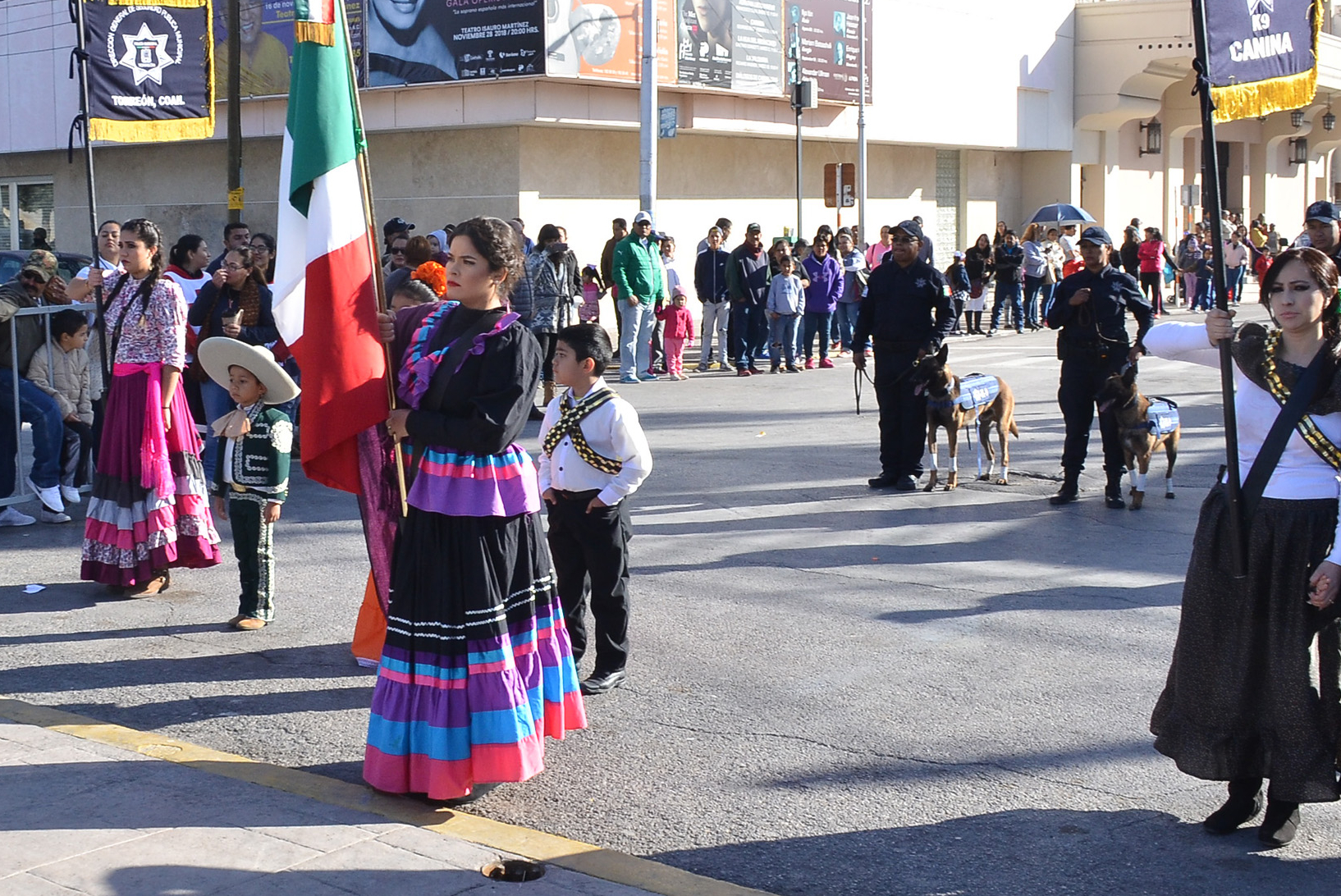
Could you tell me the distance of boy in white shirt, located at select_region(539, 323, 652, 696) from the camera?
613cm

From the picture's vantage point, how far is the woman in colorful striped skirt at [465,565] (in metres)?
4.95

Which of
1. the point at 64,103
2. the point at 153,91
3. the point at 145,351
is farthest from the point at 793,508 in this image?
the point at 64,103

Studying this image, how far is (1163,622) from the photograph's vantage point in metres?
7.42

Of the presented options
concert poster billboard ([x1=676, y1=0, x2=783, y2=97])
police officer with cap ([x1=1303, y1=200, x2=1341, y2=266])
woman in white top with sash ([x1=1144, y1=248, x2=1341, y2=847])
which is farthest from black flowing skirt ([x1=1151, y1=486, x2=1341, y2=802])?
concert poster billboard ([x1=676, y1=0, x2=783, y2=97])

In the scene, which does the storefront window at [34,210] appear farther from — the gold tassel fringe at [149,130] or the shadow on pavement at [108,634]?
the shadow on pavement at [108,634]

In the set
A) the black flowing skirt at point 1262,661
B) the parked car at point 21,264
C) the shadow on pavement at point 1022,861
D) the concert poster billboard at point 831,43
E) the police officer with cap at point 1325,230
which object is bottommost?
the shadow on pavement at point 1022,861

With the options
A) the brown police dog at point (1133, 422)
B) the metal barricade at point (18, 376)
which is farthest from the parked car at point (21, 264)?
the brown police dog at point (1133, 422)

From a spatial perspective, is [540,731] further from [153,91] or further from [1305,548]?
[153,91]

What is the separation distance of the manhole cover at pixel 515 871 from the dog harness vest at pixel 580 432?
2037 millimetres

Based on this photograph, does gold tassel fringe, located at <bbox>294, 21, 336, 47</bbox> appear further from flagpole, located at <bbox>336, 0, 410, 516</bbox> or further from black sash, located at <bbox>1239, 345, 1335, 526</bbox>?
black sash, located at <bbox>1239, 345, 1335, 526</bbox>

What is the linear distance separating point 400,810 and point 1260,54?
4071mm

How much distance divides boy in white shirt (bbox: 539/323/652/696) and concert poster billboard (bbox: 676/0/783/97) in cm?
1780

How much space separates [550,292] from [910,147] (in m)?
17.5

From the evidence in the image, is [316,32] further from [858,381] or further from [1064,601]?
[858,381]
